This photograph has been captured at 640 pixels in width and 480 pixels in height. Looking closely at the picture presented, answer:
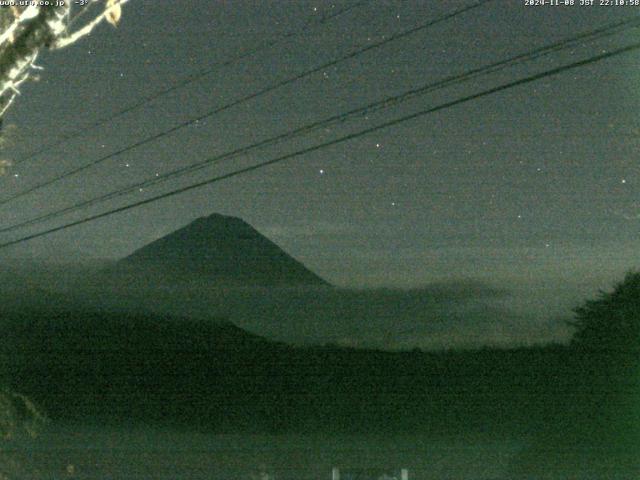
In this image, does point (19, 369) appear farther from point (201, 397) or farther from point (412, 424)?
point (412, 424)

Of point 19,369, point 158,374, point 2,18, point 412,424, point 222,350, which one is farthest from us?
point 222,350

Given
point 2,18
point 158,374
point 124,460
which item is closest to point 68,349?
point 158,374

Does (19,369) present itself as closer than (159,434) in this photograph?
No

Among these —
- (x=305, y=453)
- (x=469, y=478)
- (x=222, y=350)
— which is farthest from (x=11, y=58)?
(x=222, y=350)

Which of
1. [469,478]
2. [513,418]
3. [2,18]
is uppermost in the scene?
[2,18]

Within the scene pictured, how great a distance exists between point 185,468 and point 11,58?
593 inches

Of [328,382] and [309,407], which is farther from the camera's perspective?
[328,382]

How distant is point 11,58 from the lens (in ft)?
17.1

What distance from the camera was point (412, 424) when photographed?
73.0 feet

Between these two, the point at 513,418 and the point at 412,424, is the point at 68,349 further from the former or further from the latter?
the point at 513,418

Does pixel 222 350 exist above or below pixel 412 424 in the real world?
above

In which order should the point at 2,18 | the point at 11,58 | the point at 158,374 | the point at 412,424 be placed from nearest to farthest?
the point at 11,58, the point at 2,18, the point at 412,424, the point at 158,374

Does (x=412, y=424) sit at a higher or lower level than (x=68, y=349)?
lower

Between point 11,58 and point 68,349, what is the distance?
2809cm
